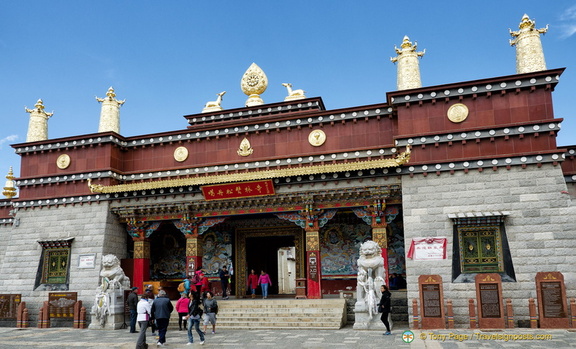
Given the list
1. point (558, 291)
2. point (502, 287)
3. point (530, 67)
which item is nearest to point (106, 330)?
point (502, 287)

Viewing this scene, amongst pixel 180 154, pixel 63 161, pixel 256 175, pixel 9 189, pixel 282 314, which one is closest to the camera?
pixel 282 314

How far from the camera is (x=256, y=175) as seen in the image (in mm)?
16219

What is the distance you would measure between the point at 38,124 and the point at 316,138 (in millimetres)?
11375

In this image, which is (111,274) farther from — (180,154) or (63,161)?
(63,161)

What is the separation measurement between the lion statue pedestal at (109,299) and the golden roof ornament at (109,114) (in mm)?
5858

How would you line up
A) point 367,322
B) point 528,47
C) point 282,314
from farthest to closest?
1. point 528,47
2. point 282,314
3. point 367,322

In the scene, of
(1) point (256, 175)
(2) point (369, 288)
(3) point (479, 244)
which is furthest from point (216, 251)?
(3) point (479, 244)

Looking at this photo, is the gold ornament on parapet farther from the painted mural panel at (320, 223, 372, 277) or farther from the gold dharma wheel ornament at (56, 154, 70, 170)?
the gold dharma wheel ornament at (56, 154, 70, 170)

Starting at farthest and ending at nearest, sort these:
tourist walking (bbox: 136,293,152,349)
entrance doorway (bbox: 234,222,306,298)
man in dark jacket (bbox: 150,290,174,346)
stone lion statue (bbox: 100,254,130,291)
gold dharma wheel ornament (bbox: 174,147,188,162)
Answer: entrance doorway (bbox: 234,222,306,298)
gold dharma wheel ornament (bbox: 174,147,188,162)
stone lion statue (bbox: 100,254,130,291)
man in dark jacket (bbox: 150,290,174,346)
tourist walking (bbox: 136,293,152,349)

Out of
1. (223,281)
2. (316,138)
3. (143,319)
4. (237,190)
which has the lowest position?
(143,319)

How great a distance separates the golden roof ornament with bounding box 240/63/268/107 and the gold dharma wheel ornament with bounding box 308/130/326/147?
13.0 feet

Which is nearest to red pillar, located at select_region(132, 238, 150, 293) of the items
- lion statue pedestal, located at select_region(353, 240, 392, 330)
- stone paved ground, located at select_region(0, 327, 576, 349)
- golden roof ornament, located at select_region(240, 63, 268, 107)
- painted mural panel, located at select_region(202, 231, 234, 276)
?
painted mural panel, located at select_region(202, 231, 234, 276)

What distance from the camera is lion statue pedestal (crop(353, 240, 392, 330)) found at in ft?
43.1

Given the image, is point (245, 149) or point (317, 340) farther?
point (245, 149)
